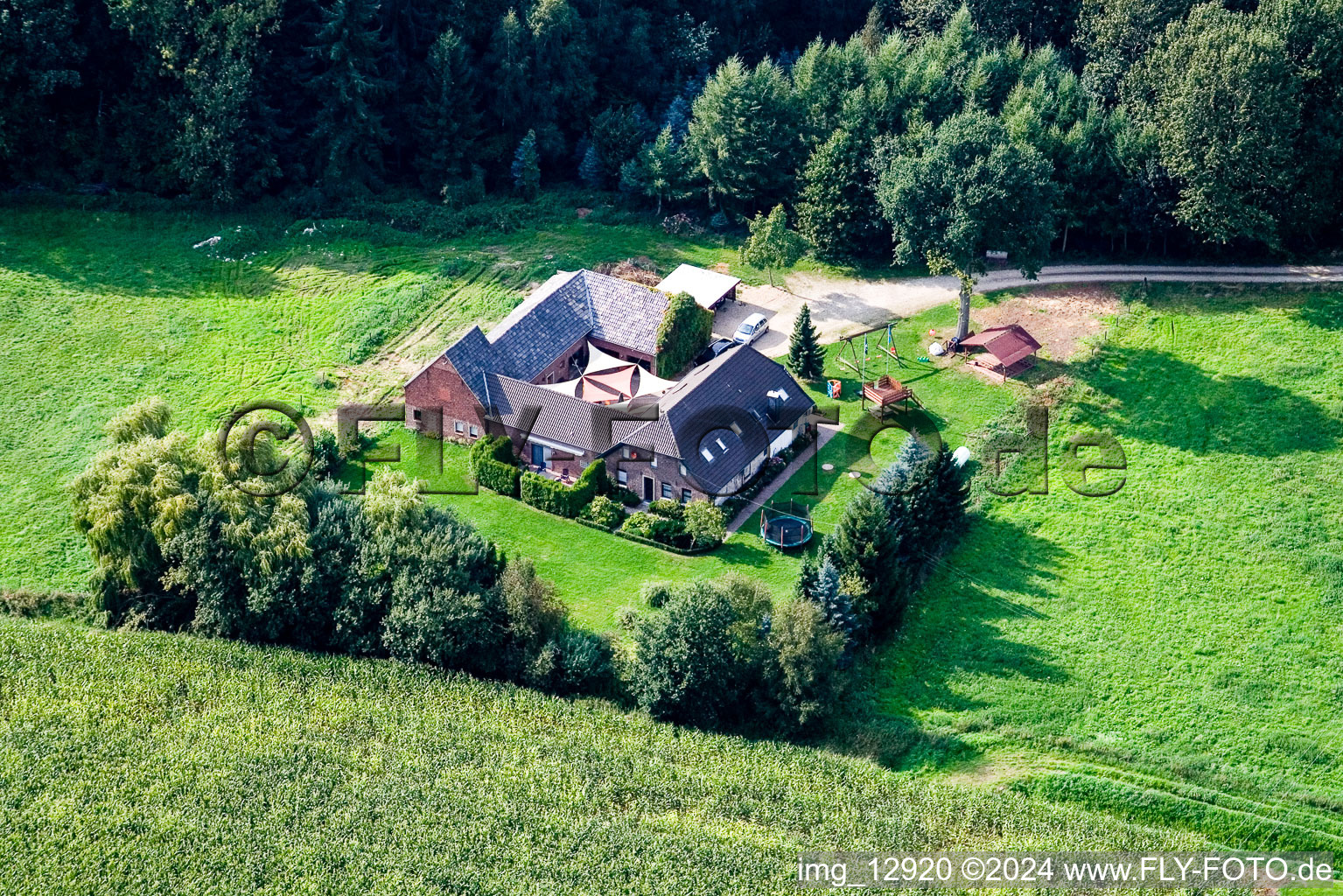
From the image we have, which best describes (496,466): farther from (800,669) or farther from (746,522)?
(800,669)

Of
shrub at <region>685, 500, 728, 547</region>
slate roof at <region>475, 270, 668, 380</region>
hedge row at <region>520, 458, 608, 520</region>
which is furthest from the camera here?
slate roof at <region>475, 270, 668, 380</region>

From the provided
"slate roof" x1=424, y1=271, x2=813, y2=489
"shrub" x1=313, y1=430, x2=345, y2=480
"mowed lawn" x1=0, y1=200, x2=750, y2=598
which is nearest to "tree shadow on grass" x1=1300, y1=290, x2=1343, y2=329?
"slate roof" x1=424, y1=271, x2=813, y2=489

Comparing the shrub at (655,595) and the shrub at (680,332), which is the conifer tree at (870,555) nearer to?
the shrub at (655,595)

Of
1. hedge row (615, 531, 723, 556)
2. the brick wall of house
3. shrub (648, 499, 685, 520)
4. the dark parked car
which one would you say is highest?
the dark parked car

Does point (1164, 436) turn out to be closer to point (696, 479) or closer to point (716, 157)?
point (696, 479)

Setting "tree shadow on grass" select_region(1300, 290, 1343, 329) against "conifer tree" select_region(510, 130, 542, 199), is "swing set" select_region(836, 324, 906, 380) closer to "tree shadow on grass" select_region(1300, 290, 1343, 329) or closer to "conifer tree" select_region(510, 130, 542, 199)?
"tree shadow on grass" select_region(1300, 290, 1343, 329)

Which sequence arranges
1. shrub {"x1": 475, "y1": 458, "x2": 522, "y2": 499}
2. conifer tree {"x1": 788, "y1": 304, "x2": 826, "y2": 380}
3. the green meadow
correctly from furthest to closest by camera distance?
conifer tree {"x1": 788, "y1": 304, "x2": 826, "y2": 380} < shrub {"x1": 475, "y1": 458, "x2": 522, "y2": 499} < the green meadow

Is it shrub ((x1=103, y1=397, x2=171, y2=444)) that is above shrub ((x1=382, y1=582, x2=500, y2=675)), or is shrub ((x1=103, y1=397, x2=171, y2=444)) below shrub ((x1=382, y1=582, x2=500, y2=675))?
above
